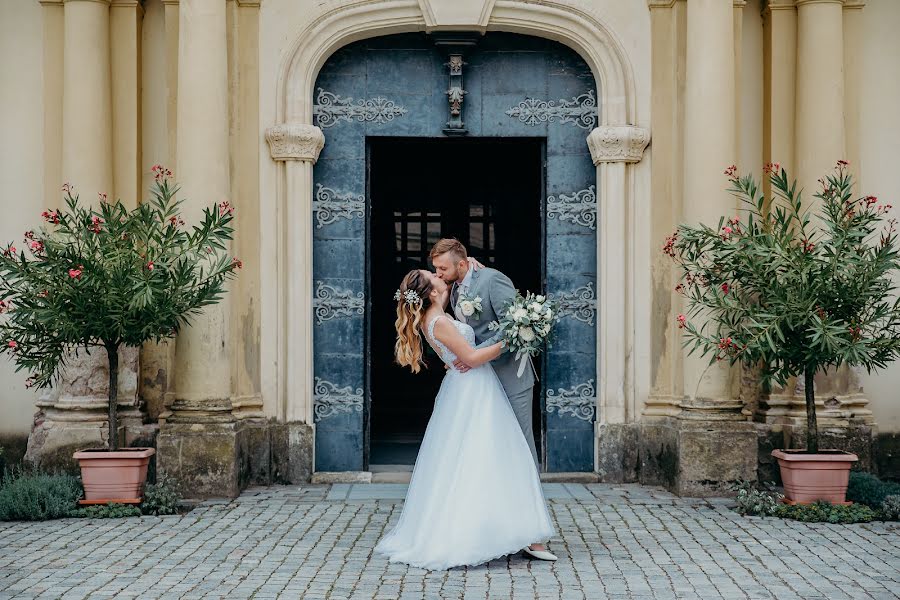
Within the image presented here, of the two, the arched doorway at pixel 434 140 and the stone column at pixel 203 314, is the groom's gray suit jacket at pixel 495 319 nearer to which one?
the stone column at pixel 203 314

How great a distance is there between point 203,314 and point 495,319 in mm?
3208

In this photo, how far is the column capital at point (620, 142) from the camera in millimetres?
10227

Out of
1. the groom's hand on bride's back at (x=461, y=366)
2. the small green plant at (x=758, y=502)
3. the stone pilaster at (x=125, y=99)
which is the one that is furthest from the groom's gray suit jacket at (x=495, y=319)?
the stone pilaster at (x=125, y=99)

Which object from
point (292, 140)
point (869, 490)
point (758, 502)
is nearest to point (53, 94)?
point (292, 140)

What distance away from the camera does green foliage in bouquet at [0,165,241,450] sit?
857 cm

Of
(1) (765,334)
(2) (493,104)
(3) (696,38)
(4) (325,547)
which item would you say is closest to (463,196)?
(2) (493,104)

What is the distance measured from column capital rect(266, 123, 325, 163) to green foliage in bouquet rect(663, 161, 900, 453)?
10.9 feet

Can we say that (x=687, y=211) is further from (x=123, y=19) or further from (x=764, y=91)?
(x=123, y=19)

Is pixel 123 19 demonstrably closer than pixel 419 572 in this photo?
No

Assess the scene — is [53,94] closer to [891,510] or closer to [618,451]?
[618,451]

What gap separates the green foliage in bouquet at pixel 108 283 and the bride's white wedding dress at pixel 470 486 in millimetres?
2558

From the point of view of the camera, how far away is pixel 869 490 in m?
8.89

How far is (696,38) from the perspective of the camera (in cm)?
966

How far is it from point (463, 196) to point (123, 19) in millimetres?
7408
